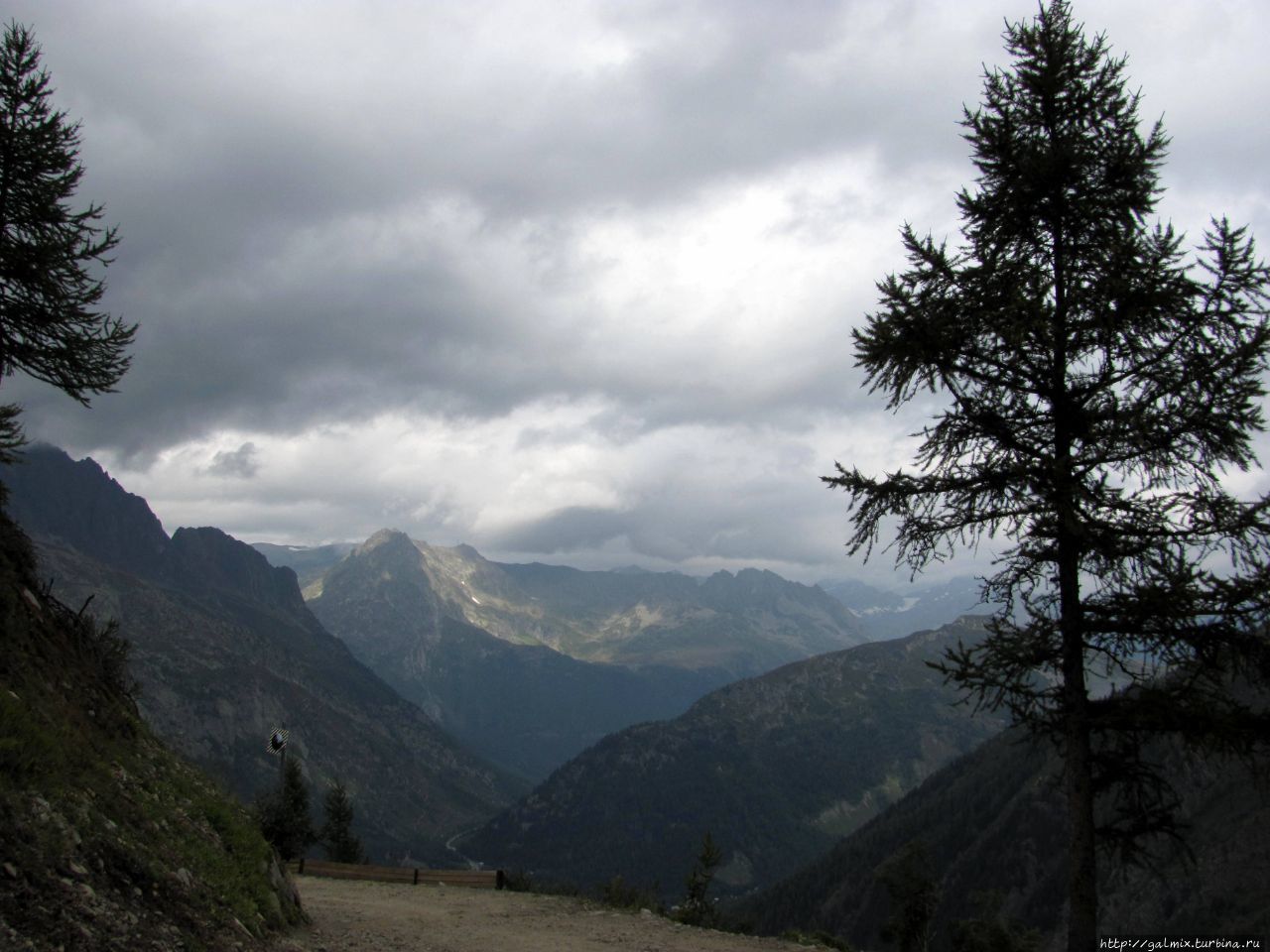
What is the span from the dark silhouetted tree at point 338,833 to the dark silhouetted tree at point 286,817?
908 centimetres

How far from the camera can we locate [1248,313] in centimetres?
1109

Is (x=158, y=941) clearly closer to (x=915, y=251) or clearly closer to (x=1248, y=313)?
(x=915, y=251)

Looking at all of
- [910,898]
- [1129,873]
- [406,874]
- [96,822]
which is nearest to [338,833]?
[406,874]

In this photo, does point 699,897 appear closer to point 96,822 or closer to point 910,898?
point 96,822

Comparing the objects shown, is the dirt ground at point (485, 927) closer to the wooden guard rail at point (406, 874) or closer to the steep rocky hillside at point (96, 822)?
the steep rocky hillside at point (96, 822)

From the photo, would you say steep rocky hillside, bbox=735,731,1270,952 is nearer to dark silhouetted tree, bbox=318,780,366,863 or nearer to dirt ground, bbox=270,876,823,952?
dirt ground, bbox=270,876,823,952

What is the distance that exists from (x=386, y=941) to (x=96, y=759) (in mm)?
6177

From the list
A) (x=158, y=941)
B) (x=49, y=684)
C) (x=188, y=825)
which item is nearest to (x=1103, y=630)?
(x=158, y=941)

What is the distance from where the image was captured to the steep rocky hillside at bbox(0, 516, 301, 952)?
27.5 ft

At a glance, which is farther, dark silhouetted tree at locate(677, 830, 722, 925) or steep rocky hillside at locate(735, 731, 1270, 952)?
steep rocky hillside at locate(735, 731, 1270, 952)

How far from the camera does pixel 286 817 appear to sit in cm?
3662

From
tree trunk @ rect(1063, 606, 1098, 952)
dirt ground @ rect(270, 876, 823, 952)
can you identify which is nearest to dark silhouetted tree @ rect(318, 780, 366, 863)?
dirt ground @ rect(270, 876, 823, 952)

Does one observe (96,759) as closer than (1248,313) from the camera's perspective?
No

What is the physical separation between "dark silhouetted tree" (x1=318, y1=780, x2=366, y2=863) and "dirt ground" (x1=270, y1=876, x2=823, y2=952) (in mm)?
40108
